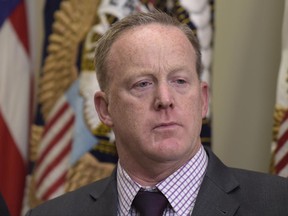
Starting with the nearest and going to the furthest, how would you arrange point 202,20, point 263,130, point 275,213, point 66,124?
point 275,213, point 202,20, point 263,130, point 66,124

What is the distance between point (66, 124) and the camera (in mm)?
3002

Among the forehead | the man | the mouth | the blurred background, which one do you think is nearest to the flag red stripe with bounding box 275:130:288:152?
the blurred background

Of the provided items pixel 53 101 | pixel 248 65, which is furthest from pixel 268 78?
pixel 53 101

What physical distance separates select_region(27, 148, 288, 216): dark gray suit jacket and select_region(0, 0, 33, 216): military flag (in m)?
1.28

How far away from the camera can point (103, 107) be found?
6.15ft

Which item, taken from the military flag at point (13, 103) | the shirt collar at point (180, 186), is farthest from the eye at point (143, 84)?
the military flag at point (13, 103)

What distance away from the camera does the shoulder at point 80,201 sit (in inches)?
72.7

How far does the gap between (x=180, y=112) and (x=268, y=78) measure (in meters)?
1.25

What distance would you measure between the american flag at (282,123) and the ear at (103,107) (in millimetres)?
824

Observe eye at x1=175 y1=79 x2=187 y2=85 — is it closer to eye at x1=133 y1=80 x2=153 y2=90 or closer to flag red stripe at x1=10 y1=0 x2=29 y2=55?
eye at x1=133 y1=80 x2=153 y2=90

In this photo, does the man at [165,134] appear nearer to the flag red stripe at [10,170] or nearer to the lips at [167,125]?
the lips at [167,125]

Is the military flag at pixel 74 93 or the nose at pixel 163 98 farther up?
the nose at pixel 163 98

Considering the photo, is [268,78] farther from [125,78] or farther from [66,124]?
[125,78]

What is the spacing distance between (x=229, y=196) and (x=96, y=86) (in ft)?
4.01
